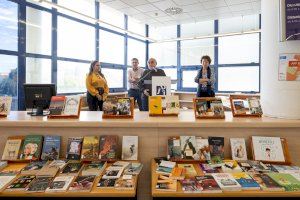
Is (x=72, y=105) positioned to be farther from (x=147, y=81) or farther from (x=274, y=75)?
(x=147, y=81)

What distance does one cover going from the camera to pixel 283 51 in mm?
2084

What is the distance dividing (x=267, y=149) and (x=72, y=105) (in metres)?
1.68

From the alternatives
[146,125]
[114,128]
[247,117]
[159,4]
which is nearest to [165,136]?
[146,125]

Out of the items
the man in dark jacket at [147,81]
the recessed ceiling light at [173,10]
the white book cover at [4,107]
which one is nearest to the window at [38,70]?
the man in dark jacket at [147,81]

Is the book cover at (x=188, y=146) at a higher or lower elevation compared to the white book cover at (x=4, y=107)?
lower

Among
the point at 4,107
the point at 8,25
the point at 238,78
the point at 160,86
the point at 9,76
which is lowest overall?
the point at 4,107

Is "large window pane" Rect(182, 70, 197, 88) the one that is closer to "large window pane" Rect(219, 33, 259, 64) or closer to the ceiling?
"large window pane" Rect(219, 33, 259, 64)

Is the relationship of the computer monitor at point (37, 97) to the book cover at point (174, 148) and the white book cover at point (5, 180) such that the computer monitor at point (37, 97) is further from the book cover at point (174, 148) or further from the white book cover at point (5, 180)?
the book cover at point (174, 148)

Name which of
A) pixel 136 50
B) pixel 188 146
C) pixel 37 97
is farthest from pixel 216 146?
pixel 136 50

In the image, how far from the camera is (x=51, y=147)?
2025mm

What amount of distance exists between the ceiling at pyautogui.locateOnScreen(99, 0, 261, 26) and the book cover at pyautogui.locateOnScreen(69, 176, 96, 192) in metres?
5.76

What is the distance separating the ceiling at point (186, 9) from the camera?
6570 mm

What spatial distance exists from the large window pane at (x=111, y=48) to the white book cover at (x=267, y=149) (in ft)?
20.4

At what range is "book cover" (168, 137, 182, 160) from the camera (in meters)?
1.94
